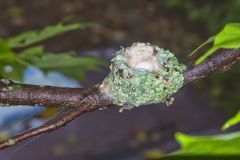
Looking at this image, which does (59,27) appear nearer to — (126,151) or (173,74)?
(173,74)

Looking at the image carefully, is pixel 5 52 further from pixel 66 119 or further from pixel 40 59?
pixel 66 119

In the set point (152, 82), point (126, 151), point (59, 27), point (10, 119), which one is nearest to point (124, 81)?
point (152, 82)

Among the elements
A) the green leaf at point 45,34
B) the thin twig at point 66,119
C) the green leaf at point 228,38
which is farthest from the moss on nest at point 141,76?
the green leaf at point 45,34

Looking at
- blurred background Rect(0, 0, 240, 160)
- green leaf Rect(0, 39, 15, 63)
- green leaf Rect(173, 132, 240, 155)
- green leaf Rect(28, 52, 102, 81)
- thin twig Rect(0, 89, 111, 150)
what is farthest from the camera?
blurred background Rect(0, 0, 240, 160)

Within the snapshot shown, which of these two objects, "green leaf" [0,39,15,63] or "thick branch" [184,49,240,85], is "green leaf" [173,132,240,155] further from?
"green leaf" [0,39,15,63]

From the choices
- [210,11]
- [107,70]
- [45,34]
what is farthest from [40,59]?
[210,11]

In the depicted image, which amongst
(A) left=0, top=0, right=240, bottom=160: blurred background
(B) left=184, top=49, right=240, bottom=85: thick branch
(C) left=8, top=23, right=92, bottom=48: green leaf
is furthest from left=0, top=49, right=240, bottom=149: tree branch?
(A) left=0, top=0, right=240, bottom=160: blurred background
